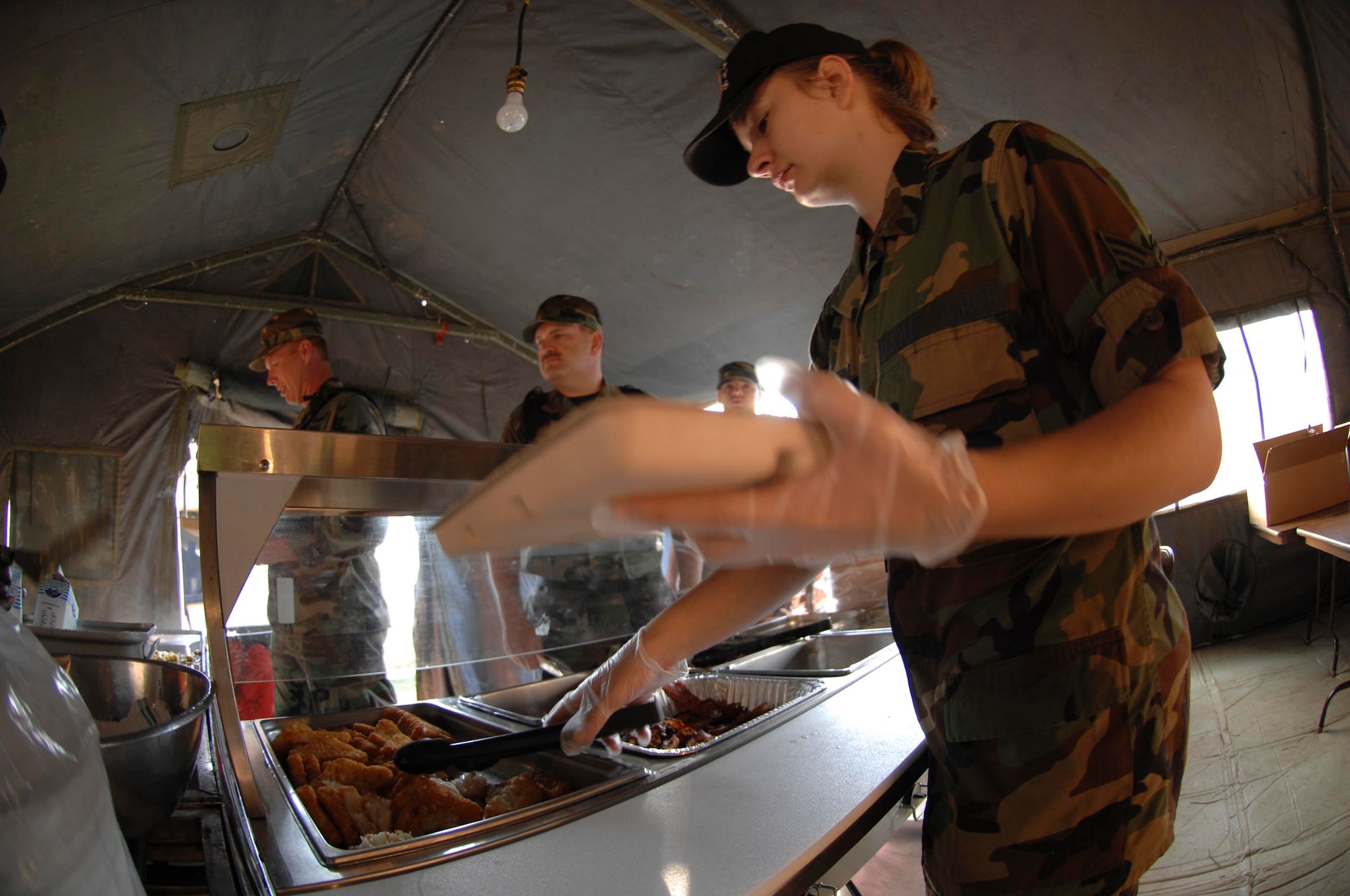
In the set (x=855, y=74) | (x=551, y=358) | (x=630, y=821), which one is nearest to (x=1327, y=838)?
(x=630, y=821)

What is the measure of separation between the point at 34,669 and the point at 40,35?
9.87 ft

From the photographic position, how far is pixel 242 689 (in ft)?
4.81

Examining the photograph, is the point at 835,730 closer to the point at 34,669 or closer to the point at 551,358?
the point at 34,669

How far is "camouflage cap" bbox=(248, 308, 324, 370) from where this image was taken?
2980mm

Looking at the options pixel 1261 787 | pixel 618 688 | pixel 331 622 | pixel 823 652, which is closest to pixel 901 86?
pixel 618 688

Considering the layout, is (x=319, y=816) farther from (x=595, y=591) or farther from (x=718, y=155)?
(x=718, y=155)

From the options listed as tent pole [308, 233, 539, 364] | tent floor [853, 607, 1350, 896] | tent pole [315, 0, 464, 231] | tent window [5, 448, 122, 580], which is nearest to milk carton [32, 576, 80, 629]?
tent floor [853, 607, 1350, 896]

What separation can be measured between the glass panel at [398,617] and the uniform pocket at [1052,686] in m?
0.80

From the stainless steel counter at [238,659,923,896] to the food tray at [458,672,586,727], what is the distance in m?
0.51

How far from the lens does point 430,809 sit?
1.01 m

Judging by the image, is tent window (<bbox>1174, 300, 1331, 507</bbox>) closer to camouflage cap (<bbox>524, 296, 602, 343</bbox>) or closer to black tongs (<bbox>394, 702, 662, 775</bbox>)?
camouflage cap (<bbox>524, 296, 602, 343</bbox>)

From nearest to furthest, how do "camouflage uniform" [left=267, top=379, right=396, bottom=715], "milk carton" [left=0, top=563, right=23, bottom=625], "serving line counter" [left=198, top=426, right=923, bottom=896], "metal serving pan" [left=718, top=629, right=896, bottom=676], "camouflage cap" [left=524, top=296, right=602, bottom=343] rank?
"serving line counter" [left=198, top=426, right=923, bottom=896], "camouflage uniform" [left=267, top=379, right=396, bottom=715], "milk carton" [left=0, top=563, right=23, bottom=625], "metal serving pan" [left=718, top=629, right=896, bottom=676], "camouflage cap" [left=524, top=296, right=602, bottom=343]

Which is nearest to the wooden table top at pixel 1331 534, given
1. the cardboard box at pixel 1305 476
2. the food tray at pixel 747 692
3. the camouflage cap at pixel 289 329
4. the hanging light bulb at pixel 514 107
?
the cardboard box at pixel 1305 476

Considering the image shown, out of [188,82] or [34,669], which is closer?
[34,669]
